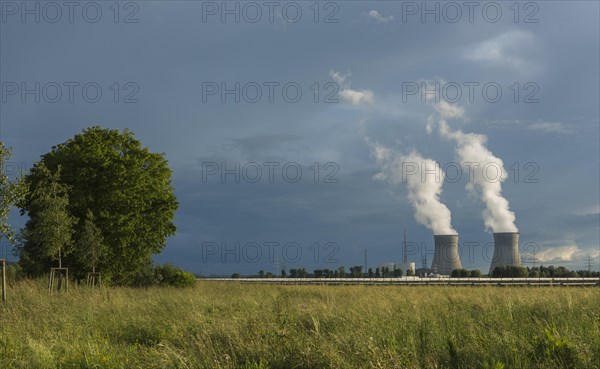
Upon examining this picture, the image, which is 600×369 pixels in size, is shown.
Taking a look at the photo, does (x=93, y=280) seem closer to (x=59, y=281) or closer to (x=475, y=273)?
(x=59, y=281)

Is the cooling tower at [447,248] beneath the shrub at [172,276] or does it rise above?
above

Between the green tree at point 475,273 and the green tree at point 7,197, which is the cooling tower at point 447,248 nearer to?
the green tree at point 475,273

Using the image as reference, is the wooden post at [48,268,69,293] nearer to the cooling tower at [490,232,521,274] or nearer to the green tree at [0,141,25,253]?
the green tree at [0,141,25,253]

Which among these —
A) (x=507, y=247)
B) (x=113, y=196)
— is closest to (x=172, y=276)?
(x=113, y=196)

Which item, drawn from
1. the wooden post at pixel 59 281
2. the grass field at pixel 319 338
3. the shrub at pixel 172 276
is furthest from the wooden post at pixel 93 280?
the grass field at pixel 319 338

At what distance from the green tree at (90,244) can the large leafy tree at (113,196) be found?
0.40 meters

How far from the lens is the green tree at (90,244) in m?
30.5

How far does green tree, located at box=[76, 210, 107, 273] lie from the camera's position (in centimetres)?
3048

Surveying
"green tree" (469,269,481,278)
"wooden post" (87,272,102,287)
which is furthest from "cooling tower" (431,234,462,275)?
"wooden post" (87,272,102,287)

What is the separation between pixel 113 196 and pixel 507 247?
1604 inches

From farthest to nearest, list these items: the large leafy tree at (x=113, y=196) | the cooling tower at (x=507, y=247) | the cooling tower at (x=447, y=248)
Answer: the cooling tower at (x=447, y=248), the cooling tower at (x=507, y=247), the large leafy tree at (x=113, y=196)

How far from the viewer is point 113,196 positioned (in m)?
33.7

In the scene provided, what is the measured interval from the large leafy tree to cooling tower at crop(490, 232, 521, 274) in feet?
119

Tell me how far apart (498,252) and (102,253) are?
4129cm
